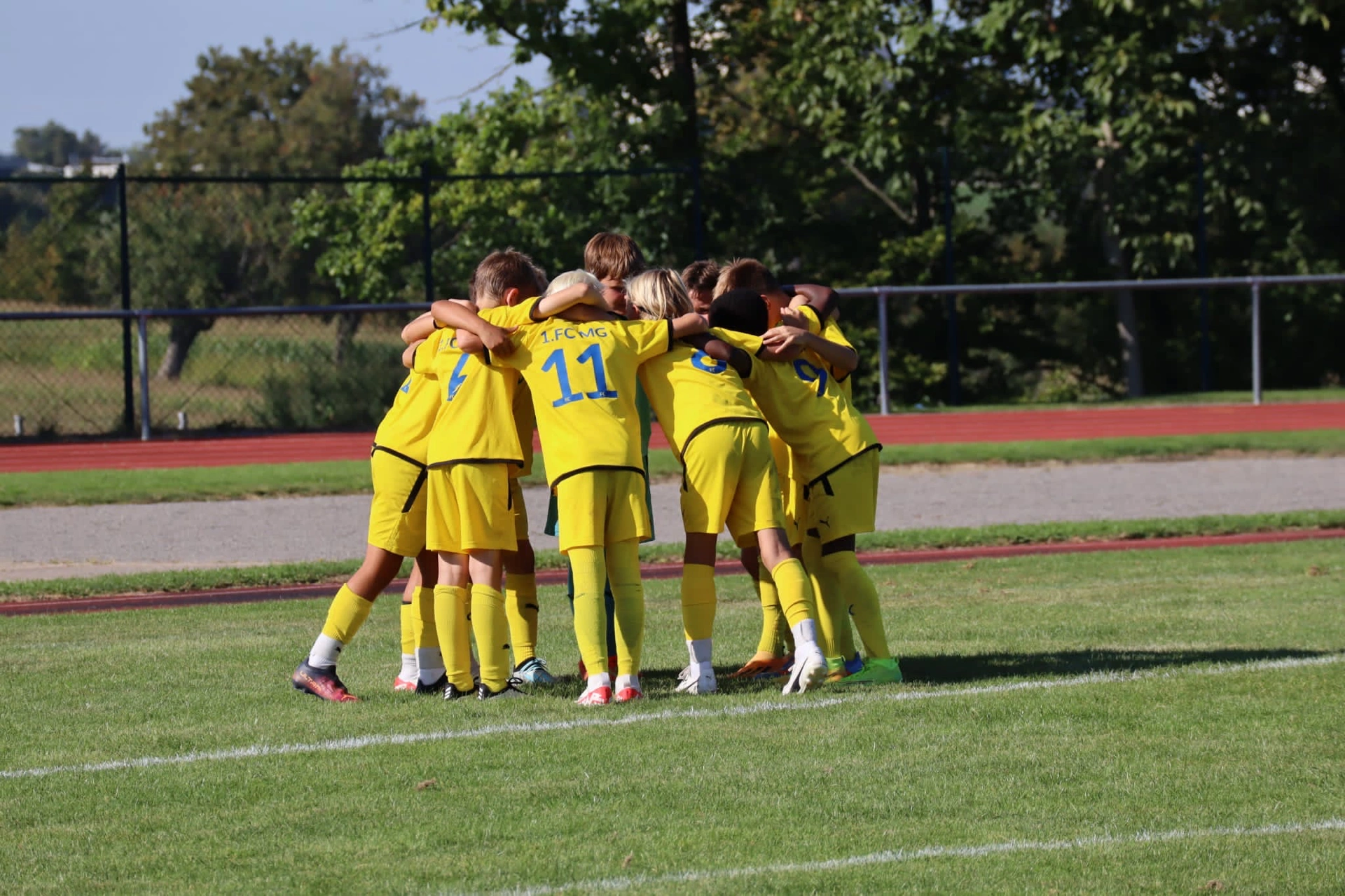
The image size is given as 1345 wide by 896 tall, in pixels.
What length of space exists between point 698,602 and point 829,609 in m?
0.63

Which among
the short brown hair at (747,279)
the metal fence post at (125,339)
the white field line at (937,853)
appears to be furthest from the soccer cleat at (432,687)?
the metal fence post at (125,339)

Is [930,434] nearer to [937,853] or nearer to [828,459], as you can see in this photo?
[828,459]

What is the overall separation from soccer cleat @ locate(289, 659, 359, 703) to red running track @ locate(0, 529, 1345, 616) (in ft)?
10.4

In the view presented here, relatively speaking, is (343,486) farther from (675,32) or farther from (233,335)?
(675,32)

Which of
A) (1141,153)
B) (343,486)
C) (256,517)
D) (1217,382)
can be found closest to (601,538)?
(256,517)

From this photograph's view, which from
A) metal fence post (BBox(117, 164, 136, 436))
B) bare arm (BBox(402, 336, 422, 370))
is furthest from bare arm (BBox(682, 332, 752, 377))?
metal fence post (BBox(117, 164, 136, 436))

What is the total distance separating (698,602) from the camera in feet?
20.0

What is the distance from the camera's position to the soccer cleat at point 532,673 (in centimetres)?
641

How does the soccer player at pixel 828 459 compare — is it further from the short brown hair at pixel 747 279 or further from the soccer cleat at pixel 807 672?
the soccer cleat at pixel 807 672

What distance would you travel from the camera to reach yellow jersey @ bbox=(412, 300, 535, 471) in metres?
6.00

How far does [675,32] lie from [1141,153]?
689 cm

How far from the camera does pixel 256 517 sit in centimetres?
1301

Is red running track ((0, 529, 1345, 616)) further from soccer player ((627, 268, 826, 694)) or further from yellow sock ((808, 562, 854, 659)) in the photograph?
soccer player ((627, 268, 826, 694))

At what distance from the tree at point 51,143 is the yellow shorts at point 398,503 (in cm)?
16026
